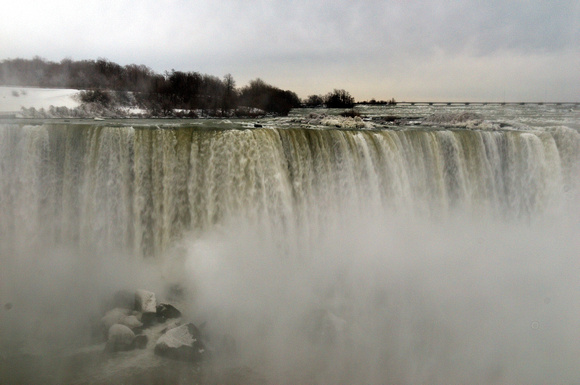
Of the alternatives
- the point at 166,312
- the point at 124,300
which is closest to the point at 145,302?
the point at 166,312

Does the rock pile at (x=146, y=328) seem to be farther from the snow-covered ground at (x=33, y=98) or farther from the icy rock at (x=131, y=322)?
the snow-covered ground at (x=33, y=98)

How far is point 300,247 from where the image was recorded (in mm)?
11844

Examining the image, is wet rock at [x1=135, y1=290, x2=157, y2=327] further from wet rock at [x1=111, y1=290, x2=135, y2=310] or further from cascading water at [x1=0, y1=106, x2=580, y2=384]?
cascading water at [x1=0, y1=106, x2=580, y2=384]

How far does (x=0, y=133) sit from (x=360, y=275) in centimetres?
903

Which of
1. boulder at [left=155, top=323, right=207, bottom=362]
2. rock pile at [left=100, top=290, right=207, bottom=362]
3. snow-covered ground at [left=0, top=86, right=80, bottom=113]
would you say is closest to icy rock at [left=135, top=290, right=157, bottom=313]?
rock pile at [left=100, top=290, right=207, bottom=362]

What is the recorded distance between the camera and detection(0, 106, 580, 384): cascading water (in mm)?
8375

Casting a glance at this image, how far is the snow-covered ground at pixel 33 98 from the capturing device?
2259 centimetres

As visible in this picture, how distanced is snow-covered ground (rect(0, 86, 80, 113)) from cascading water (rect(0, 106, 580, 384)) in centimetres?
1275

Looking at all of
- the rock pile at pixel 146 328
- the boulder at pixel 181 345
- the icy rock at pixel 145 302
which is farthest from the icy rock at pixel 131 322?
the boulder at pixel 181 345

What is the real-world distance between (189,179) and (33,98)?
19.1m

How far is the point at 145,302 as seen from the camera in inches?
351

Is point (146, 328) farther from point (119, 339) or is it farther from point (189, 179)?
point (189, 179)

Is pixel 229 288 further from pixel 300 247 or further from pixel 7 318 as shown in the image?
pixel 7 318

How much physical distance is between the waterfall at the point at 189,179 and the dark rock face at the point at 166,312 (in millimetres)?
2130
